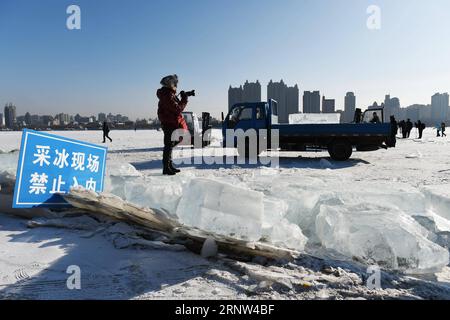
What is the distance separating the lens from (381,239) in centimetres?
275

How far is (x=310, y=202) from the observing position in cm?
375

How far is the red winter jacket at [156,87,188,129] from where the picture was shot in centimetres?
536

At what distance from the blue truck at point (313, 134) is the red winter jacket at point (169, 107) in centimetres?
633

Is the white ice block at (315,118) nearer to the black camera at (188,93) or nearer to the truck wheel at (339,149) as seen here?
the truck wheel at (339,149)

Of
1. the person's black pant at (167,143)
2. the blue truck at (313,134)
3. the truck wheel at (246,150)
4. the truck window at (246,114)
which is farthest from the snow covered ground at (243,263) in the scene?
the truck window at (246,114)

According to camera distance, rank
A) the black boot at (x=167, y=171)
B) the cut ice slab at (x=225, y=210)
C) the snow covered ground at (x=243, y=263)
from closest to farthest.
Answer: the snow covered ground at (x=243, y=263) < the cut ice slab at (x=225, y=210) < the black boot at (x=167, y=171)

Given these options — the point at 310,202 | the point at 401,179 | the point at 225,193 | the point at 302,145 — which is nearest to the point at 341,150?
the point at 302,145

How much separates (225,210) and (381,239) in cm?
136

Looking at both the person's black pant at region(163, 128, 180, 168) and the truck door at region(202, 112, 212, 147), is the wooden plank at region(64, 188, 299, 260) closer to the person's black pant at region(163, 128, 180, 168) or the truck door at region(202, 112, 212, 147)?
the person's black pant at region(163, 128, 180, 168)

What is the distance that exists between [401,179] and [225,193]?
222 inches

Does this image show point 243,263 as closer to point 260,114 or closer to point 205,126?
point 260,114

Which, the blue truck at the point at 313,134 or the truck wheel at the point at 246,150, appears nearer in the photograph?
the blue truck at the point at 313,134

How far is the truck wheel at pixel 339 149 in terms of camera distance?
35.8 ft
